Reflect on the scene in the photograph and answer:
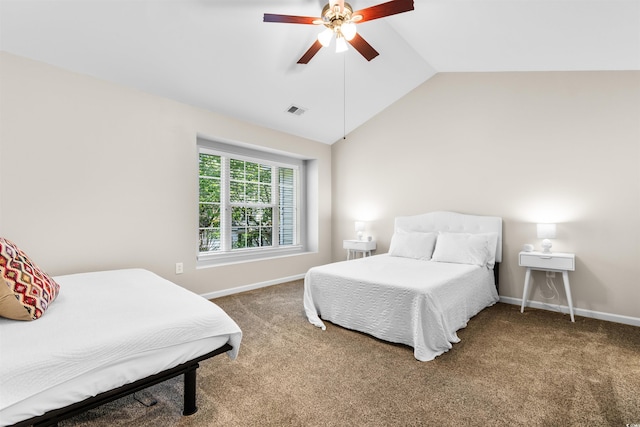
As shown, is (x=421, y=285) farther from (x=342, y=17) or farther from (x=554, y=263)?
(x=342, y=17)

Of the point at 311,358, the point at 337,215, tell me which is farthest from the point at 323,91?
the point at 311,358

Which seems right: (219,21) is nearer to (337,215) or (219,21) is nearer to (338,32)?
(338,32)

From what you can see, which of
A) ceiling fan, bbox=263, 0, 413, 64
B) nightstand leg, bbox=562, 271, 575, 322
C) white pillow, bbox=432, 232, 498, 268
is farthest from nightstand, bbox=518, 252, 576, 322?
ceiling fan, bbox=263, 0, 413, 64

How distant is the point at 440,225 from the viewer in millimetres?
4105

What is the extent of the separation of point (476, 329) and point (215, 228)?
3.29 m

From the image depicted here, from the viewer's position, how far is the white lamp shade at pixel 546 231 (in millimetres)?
3209

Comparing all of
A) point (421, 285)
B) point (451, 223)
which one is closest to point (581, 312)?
point (451, 223)

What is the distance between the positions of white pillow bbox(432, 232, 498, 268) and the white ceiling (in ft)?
6.41

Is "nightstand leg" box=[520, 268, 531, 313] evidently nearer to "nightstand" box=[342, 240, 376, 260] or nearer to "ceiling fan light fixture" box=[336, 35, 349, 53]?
"nightstand" box=[342, 240, 376, 260]

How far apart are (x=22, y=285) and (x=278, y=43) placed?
2743mm

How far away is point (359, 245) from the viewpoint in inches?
187

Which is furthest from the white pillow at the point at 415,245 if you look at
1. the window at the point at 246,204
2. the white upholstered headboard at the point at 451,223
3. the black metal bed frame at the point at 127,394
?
the black metal bed frame at the point at 127,394

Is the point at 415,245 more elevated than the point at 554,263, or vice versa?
the point at 415,245

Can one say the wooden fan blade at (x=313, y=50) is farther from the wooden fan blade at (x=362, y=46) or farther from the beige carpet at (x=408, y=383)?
the beige carpet at (x=408, y=383)
